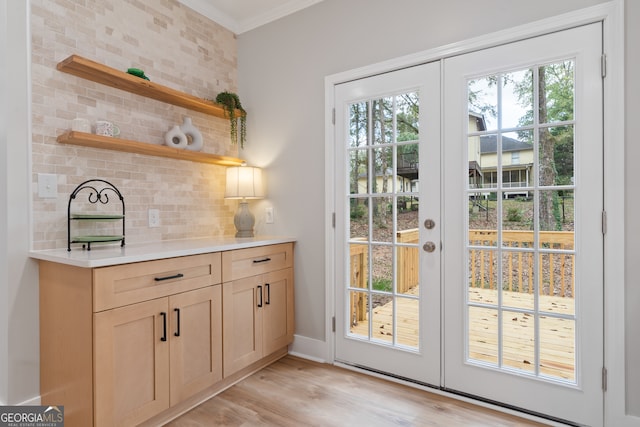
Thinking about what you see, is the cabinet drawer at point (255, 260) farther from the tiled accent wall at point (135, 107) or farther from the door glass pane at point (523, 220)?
the door glass pane at point (523, 220)

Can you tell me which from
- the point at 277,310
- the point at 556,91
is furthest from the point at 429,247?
the point at 277,310

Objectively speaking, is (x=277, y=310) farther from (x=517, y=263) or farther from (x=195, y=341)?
(x=517, y=263)

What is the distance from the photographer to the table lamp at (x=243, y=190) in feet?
9.19

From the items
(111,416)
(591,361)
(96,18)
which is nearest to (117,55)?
(96,18)

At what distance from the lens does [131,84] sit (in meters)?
2.21

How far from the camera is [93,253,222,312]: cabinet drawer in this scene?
1562 millimetres

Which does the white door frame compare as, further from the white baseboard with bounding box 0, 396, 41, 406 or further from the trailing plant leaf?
the white baseboard with bounding box 0, 396, 41, 406

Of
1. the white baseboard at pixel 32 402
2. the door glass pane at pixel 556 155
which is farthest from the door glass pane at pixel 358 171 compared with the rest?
the white baseboard at pixel 32 402

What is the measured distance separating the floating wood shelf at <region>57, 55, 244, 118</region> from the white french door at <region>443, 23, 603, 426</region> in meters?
1.75

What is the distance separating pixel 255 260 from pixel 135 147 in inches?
41.2

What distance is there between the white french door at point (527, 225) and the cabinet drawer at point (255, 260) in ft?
3.89

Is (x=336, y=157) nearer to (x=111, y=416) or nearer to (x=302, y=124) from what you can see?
(x=302, y=124)

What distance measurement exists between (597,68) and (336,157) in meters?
1.55

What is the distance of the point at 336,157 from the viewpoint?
2.59 metres
